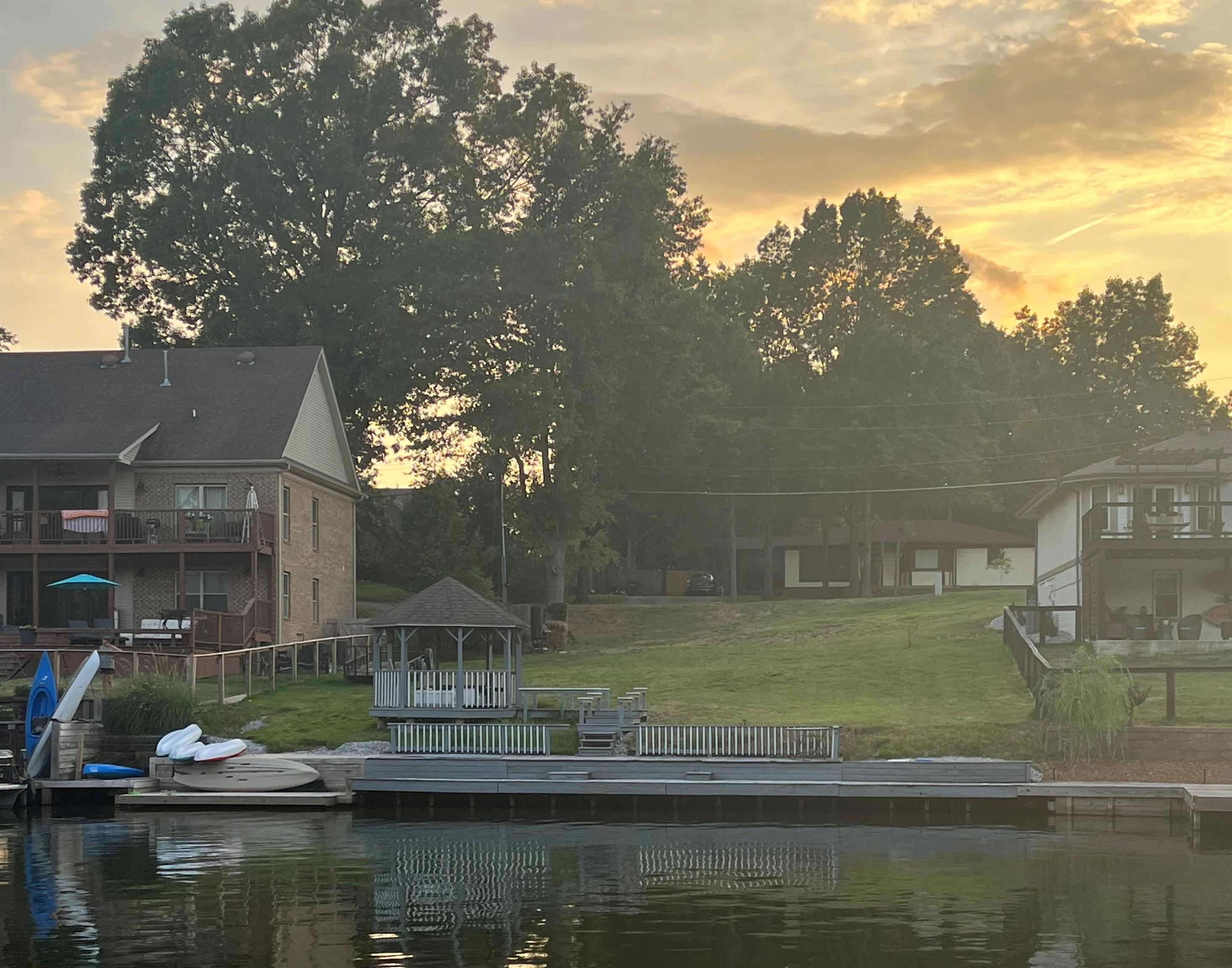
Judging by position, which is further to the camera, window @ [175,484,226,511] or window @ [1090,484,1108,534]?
window @ [175,484,226,511]

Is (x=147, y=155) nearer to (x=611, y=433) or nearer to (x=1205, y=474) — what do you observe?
(x=611, y=433)

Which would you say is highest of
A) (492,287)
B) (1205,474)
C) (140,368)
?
(492,287)

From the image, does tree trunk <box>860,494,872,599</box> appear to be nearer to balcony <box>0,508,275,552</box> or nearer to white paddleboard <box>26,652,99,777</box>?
balcony <box>0,508,275,552</box>

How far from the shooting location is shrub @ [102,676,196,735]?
1513 inches

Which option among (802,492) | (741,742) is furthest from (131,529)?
(802,492)

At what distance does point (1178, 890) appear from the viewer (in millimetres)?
24609

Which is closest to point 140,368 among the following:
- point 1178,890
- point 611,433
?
point 611,433

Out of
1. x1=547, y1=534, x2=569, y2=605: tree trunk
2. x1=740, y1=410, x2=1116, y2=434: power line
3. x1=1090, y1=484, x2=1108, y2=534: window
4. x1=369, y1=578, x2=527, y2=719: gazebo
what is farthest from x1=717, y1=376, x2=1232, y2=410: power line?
x1=369, y1=578, x2=527, y2=719: gazebo

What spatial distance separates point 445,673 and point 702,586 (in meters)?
56.8

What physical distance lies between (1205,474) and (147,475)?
3516cm

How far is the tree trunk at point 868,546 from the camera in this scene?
84.7 m

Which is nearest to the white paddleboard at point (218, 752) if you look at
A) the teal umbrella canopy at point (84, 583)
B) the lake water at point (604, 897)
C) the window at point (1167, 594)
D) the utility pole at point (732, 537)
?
the lake water at point (604, 897)

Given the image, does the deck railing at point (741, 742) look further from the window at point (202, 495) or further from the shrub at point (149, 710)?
the window at point (202, 495)

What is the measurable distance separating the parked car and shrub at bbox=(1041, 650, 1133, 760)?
6019 centimetres
